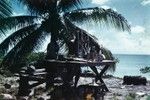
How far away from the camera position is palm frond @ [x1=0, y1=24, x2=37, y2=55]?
17.5m

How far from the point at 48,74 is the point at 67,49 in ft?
17.9

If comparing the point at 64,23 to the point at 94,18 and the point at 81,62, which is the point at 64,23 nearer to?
the point at 94,18

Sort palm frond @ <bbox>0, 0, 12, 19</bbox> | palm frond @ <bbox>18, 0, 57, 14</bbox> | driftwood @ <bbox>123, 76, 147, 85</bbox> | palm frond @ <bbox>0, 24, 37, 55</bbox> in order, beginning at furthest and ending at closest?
driftwood @ <bbox>123, 76, 147, 85</bbox>, palm frond @ <bbox>18, 0, 57, 14</bbox>, palm frond @ <bbox>0, 24, 37, 55</bbox>, palm frond @ <bbox>0, 0, 12, 19</bbox>

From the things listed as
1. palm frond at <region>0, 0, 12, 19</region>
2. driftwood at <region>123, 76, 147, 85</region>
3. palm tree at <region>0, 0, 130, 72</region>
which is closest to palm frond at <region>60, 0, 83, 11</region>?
palm tree at <region>0, 0, 130, 72</region>

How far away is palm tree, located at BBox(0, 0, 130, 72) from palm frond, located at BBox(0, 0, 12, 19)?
41.9 feet

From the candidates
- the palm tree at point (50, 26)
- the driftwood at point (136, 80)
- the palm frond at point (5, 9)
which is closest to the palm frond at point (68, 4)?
the palm tree at point (50, 26)

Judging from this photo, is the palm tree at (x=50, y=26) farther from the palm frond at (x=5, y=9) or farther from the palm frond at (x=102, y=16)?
the palm frond at (x=5, y=9)

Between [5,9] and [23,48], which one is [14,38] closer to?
[23,48]

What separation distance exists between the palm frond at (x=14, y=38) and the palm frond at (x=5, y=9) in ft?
43.1

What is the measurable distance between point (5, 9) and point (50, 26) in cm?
1450

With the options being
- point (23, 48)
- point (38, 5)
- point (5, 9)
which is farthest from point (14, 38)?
point (5, 9)

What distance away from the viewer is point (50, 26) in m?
18.9

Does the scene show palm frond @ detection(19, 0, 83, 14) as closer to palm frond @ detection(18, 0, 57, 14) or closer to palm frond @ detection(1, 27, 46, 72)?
palm frond @ detection(18, 0, 57, 14)

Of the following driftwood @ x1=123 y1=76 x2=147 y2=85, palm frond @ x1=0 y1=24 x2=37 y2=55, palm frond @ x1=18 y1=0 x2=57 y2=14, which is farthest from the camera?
driftwood @ x1=123 y1=76 x2=147 y2=85
